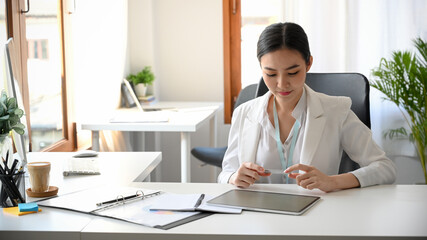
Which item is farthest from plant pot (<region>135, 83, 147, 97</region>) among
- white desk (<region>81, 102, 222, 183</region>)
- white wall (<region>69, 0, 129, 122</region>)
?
white desk (<region>81, 102, 222, 183</region>)

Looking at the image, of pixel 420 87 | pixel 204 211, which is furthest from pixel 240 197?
pixel 420 87

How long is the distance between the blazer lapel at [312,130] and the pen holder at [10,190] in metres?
0.94

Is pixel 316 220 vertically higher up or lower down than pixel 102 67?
lower down

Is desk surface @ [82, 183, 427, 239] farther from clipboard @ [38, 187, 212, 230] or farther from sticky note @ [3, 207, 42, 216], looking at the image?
sticky note @ [3, 207, 42, 216]

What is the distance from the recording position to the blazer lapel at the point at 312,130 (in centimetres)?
191

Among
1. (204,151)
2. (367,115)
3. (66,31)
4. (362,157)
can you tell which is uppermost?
(66,31)

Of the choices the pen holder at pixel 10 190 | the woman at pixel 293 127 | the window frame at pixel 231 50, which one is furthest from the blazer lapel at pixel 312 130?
the window frame at pixel 231 50

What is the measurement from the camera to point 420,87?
338cm

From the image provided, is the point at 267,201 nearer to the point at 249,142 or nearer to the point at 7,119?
the point at 249,142

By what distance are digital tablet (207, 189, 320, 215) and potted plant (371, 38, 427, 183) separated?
6.71ft

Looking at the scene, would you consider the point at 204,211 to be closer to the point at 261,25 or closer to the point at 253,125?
the point at 253,125

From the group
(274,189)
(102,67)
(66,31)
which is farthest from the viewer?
(102,67)

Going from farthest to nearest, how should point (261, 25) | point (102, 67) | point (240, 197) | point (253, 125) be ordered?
point (261, 25)
point (102, 67)
point (253, 125)
point (240, 197)

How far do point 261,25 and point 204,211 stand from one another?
3.20 metres
